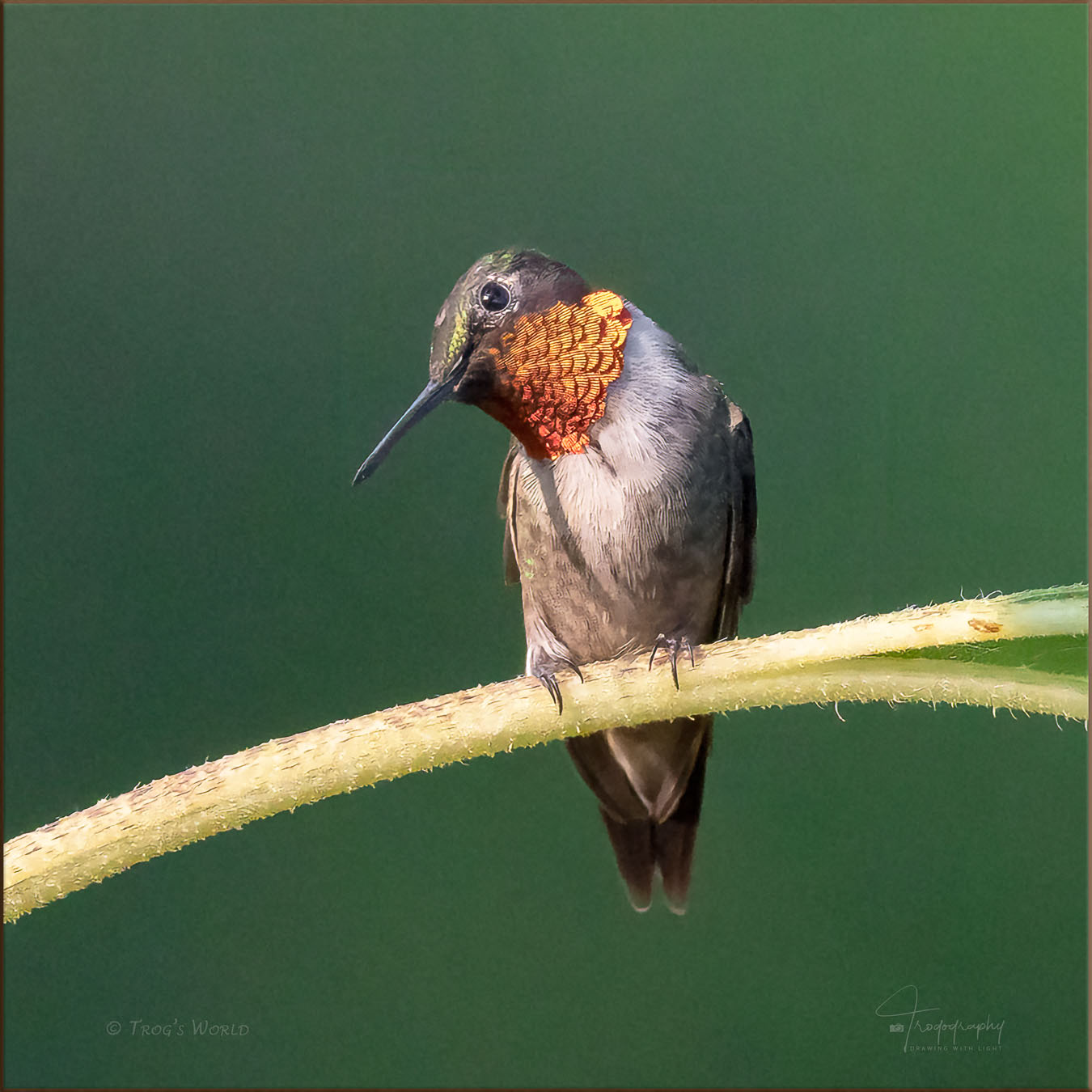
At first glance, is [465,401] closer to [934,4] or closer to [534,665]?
[534,665]

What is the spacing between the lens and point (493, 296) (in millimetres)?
Answer: 1266

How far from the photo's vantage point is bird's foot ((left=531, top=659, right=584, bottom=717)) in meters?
1.02

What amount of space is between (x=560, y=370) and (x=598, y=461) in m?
0.14

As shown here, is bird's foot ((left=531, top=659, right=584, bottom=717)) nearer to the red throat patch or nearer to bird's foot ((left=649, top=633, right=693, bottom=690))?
bird's foot ((left=649, top=633, right=693, bottom=690))

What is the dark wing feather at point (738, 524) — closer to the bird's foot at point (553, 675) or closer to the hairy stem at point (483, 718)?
the bird's foot at point (553, 675)

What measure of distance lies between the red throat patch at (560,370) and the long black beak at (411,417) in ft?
0.23

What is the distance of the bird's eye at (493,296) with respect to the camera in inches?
49.7

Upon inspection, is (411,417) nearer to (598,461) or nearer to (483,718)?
(598,461)

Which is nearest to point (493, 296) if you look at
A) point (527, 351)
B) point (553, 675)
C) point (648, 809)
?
point (527, 351)

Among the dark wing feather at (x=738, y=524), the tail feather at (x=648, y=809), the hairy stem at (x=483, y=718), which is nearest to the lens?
the hairy stem at (x=483, y=718)

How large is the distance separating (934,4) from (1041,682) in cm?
122

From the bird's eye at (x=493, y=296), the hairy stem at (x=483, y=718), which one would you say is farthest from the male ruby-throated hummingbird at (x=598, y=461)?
the hairy stem at (x=483, y=718)

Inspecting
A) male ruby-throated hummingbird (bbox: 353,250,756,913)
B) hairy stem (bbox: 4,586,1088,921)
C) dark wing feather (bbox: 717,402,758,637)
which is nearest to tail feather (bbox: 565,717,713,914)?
male ruby-throated hummingbird (bbox: 353,250,756,913)

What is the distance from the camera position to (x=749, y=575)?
1.61 m
